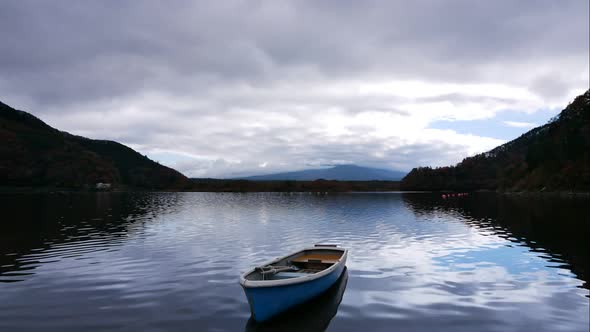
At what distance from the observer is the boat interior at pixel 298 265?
19.9 metres

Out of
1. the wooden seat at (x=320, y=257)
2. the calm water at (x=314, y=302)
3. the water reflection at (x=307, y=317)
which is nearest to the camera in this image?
the water reflection at (x=307, y=317)

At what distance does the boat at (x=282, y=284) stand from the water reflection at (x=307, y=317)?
39cm

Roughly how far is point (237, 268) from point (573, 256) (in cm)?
3023

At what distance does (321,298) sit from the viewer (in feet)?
68.3

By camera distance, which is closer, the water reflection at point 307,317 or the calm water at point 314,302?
the water reflection at point 307,317

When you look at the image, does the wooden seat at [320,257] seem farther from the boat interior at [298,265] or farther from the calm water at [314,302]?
the calm water at [314,302]

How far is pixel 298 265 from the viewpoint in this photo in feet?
83.3

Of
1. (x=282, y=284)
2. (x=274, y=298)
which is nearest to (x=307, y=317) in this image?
(x=274, y=298)

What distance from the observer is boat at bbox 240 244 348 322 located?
16605 millimetres

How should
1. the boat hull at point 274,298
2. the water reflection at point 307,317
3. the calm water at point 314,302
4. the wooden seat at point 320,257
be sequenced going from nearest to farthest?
the boat hull at point 274,298, the water reflection at point 307,317, the calm water at point 314,302, the wooden seat at point 320,257

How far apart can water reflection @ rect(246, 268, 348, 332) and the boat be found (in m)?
0.39

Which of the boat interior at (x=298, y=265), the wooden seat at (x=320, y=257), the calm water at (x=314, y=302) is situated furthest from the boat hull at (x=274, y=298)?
the wooden seat at (x=320, y=257)

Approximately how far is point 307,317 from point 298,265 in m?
7.30

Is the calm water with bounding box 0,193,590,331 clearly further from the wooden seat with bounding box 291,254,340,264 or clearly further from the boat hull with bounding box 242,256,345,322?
the wooden seat with bounding box 291,254,340,264
